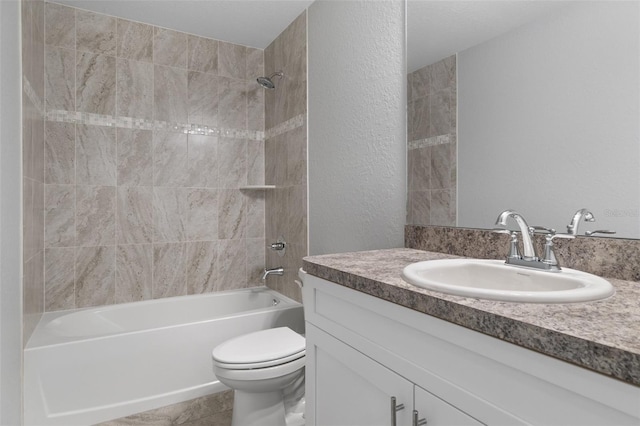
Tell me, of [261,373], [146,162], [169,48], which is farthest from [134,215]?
[261,373]

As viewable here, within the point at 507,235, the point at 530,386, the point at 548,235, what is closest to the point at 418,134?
the point at 507,235

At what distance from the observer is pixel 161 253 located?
260cm

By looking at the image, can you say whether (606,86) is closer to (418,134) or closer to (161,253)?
(418,134)

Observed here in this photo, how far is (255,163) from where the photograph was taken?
3.00 meters

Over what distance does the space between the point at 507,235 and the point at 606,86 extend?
49cm

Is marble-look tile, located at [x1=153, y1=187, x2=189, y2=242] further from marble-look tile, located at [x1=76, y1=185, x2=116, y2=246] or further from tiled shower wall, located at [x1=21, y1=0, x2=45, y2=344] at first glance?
tiled shower wall, located at [x1=21, y1=0, x2=45, y2=344]

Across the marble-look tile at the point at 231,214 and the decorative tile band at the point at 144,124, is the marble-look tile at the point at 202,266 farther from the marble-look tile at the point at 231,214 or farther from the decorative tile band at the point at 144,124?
the decorative tile band at the point at 144,124

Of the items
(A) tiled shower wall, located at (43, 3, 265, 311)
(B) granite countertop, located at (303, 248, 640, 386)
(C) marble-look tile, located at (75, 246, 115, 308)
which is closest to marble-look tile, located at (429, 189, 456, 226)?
(B) granite countertop, located at (303, 248, 640, 386)

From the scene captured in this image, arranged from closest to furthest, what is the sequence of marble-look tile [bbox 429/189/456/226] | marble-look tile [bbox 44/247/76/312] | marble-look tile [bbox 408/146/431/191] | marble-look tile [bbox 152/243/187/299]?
1. marble-look tile [bbox 429/189/456/226]
2. marble-look tile [bbox 408/146/431/191]
3. marble-look tile [bbox 44/247/76/312]
4. marble-look tile [bbox 152/243/187/299]

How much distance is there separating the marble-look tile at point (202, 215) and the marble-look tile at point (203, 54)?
37.7 inches

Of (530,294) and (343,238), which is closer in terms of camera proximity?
(530,294)

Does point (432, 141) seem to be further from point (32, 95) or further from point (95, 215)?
point (95, 215)

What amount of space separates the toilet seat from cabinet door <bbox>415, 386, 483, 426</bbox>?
100cm

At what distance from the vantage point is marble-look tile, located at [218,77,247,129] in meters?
2.84
